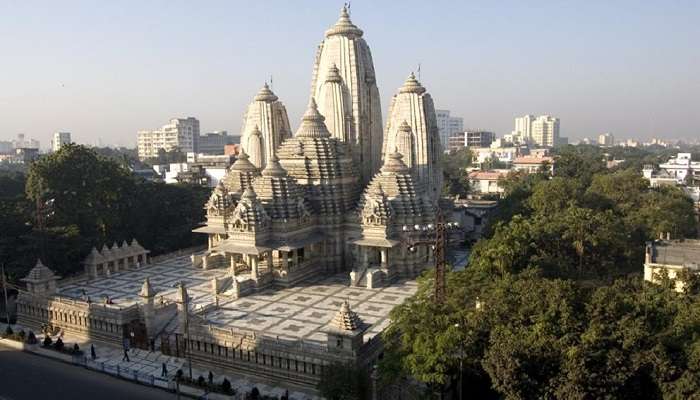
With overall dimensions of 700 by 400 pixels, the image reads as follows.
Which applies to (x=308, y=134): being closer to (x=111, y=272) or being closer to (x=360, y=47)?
(x=360, y=47)

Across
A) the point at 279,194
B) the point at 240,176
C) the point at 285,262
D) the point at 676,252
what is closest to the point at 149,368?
the point at 285,262

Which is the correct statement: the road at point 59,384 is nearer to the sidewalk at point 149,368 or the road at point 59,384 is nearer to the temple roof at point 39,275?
the sidewalk at point 149,368

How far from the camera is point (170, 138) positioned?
196m

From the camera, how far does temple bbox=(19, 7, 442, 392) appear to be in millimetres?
26812

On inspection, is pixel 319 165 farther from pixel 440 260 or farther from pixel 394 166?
pixel 440 260

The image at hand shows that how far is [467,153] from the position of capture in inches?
6053

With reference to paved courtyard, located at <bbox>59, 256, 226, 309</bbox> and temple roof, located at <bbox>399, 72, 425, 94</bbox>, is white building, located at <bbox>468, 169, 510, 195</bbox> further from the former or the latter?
paved courtyard, located at <bbox>59, 256, 226, 309</bbox>

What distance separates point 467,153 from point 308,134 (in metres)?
115

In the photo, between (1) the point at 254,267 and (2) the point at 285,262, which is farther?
(2) the point at 285,262

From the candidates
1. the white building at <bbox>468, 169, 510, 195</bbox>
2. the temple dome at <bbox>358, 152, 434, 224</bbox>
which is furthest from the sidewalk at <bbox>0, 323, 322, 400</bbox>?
the white building at <bbox>468, 169, 510, 195</bbox>

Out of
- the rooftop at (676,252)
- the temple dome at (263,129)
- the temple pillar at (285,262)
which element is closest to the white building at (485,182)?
the temple dome at (263,129)

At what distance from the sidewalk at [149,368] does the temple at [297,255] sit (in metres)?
0.48

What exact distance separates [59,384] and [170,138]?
180m

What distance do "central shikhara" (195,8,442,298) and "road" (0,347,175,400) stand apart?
11208 millimetres
